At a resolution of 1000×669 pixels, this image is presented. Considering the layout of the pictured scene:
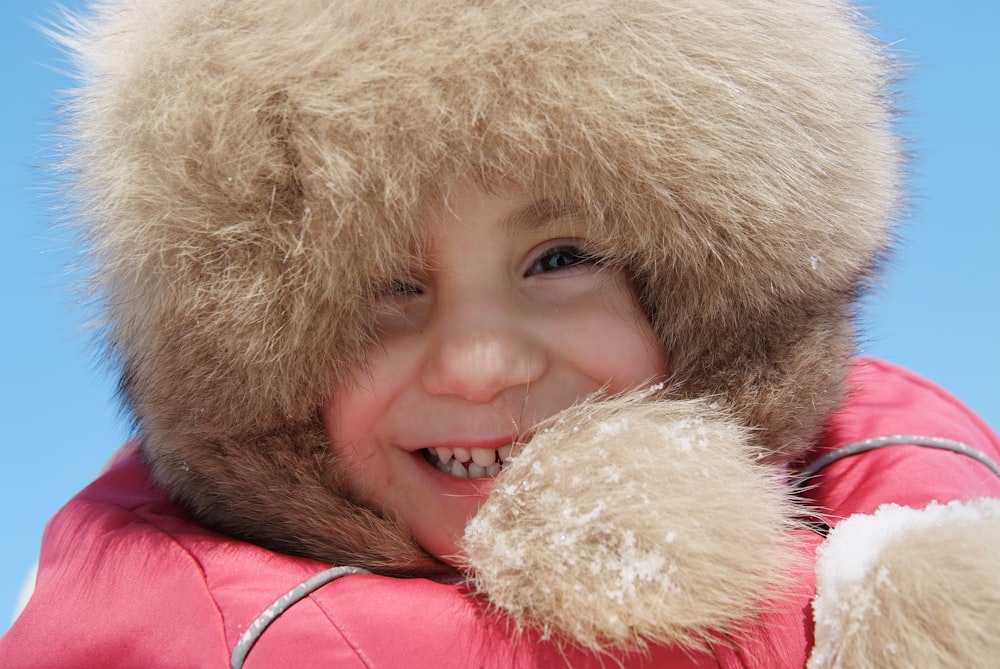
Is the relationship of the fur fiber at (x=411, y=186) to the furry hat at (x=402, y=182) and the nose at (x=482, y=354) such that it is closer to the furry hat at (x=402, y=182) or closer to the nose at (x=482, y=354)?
the furry hat at (x=402, y=182)

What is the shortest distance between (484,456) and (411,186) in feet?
1.30

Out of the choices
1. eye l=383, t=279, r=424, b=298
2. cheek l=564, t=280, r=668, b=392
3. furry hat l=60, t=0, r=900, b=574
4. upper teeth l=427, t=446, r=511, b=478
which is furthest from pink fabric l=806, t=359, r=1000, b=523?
eye l=383, t=279, r=424, b=298

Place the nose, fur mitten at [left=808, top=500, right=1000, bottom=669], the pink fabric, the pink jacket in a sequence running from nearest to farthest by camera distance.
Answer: fur mitten at [left=808, top=500, right=1000, bottom=669] → the pink jacket → the nose → the pink fabric

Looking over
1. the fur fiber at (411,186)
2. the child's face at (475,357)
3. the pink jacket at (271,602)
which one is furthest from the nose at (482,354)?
the pink jacket at (271,602)

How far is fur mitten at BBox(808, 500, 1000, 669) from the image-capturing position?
3.22 feet

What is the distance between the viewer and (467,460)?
1360mm

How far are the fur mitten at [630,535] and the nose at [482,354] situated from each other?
125 mm

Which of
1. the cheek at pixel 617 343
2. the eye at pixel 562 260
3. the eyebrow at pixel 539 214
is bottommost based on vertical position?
the cheek at pixel 617 343

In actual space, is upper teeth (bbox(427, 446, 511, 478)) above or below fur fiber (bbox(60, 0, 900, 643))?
A: below

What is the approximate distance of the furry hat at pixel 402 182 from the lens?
1165mm

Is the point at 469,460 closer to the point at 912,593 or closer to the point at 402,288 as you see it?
the point at 402,288

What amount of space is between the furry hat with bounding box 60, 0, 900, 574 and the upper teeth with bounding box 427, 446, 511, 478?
0.13 meters

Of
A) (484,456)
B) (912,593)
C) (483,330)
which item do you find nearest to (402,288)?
(483,330)

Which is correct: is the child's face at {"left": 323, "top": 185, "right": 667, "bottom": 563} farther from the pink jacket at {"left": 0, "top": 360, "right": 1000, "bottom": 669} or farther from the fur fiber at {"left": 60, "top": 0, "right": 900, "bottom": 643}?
the pink jacket at {"left": 0, "top": 360, "right": 1000, "bottom": 669}
